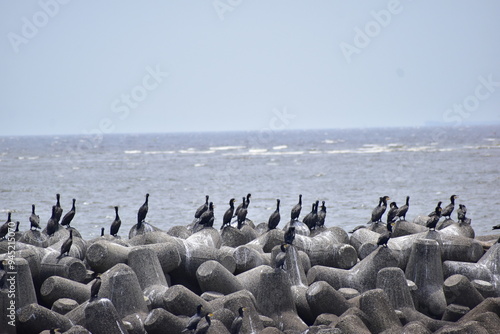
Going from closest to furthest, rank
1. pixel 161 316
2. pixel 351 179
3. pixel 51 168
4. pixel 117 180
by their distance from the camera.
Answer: pixel 161 316 < pixel 351 179 < pixel 117 180 < pixel 51 168

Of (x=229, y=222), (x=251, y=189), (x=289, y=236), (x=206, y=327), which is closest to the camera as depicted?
(x=206, y=327)

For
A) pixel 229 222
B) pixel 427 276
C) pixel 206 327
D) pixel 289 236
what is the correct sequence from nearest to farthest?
pixel 206 327 → pixel 427 276 → pixel 289 236 → pixel 229 222

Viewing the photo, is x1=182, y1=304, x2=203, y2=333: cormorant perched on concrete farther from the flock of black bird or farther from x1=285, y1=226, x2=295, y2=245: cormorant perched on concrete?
x1=285, y1=226, x2=295, y2=245: cormorant perched on concrete

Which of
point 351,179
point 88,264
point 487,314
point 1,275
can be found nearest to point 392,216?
point 487,314

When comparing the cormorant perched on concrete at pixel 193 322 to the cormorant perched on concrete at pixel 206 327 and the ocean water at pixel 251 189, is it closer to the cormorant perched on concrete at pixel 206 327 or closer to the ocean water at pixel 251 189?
the cormorant perched on concrete at pixel 206 327

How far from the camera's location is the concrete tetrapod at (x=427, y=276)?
32.8ft

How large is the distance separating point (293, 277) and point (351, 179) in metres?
29.8

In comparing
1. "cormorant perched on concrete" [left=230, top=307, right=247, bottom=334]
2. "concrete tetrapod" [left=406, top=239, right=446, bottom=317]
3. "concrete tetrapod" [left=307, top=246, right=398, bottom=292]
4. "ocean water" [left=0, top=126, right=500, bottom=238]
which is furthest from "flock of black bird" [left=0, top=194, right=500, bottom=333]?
"ocean water" [left=0, top=126, right=500, bottom=238]

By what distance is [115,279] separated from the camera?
877 cm

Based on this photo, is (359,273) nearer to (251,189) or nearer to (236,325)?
(236,325)

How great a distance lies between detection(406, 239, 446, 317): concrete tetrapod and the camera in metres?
9.98

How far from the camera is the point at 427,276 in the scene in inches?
406

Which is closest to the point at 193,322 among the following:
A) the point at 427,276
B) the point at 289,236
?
the point at 289,236

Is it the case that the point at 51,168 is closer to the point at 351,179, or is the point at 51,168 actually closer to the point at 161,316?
Result: the point at 351,179
